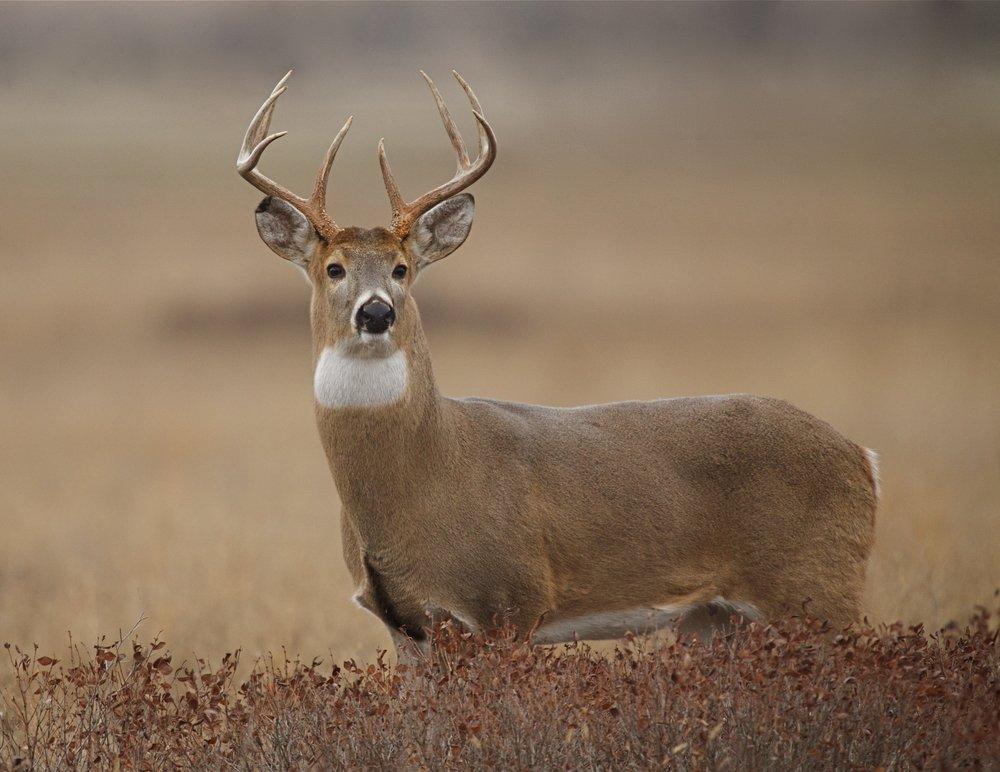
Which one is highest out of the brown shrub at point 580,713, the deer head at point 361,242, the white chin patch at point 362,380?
the deer head at point 361,242

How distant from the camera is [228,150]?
51312mm

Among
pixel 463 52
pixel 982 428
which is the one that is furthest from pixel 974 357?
pixel 463 52

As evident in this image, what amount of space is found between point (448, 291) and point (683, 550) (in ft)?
84.0

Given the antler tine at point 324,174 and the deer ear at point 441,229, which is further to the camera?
the deer ear at point 441,229

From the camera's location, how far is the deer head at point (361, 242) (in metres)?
6.55

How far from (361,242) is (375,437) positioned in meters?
0.88

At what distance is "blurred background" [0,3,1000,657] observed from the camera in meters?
13.0

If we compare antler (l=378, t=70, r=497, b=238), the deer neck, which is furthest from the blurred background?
antler (l=378, t=70, r=497, b=238)

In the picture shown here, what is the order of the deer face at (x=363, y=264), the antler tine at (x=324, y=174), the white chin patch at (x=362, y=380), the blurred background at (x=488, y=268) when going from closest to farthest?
the deer face at (x=363, y=264), the white chin patch at (x=362, y=380), the antler tine at (x=324, y=174), the blurred background at (x=488, y=268)

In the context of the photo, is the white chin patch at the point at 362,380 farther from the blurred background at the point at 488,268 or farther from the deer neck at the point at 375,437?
the blurred background at the point at 488,268

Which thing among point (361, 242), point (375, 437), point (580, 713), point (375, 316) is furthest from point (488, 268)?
point (580, 713)

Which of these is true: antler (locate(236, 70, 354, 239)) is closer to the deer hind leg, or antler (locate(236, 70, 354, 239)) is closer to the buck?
the buck

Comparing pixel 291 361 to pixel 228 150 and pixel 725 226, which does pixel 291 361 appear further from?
pixel 228 150

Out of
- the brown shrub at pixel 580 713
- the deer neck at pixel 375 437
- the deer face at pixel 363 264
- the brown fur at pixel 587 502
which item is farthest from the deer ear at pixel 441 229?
the brown shrub at pixel 580 713
